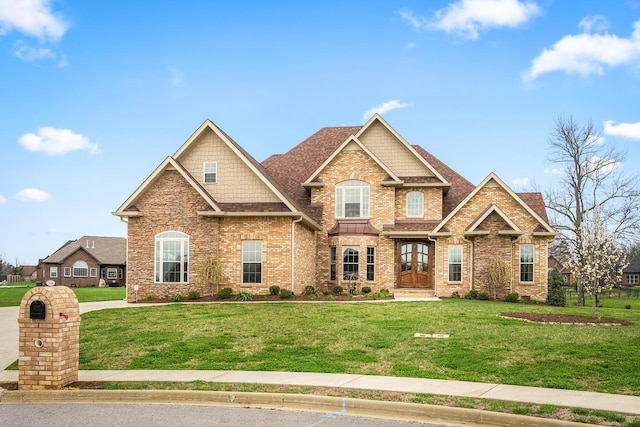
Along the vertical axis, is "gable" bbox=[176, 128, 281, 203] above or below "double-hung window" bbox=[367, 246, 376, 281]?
above

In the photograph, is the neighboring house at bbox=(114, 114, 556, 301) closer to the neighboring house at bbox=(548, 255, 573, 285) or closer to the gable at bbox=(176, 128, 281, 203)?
the gable at bbox=(176, 128, 281, 203)

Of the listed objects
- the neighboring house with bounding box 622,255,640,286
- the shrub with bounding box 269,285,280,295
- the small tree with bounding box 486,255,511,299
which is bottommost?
the neighboring house with bounding box 622,255,640,286

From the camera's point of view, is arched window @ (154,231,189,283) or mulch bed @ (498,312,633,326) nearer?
mulch bed @ (498,312,633,326)

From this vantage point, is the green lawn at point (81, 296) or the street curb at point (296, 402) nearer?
the street curb at point (296, 402)

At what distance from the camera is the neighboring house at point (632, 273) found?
8807cm

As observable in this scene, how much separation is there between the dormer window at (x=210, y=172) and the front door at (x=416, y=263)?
33.9ft

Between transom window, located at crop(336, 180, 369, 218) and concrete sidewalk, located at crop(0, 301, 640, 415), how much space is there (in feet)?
67.2

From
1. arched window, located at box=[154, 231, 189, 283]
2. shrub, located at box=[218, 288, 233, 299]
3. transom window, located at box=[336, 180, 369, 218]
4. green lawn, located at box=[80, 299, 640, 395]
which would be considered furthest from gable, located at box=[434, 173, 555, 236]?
arched window, located at box=[154, 231, 189, 283]

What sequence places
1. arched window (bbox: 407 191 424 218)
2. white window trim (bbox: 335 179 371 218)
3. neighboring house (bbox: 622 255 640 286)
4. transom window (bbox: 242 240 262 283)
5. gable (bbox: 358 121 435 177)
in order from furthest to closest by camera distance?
neighboring house (bbox: 622 255 640 286)
gable (bbox: 358 121 435 177)
arched window (bbox: 407 191 424 218)
white window trim (bbox: 335 179 371 218)
transom window (bbox: 242 240 262 283)

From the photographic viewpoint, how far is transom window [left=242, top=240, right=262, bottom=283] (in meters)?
26.8

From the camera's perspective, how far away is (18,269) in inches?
3713

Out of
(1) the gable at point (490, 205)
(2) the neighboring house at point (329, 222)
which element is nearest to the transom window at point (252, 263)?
(2) the neighboring house at point (329, 222)

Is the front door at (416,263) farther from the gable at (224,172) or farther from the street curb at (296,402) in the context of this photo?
the street curb at (296,402)

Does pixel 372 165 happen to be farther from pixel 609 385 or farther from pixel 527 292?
pixel 609 385
